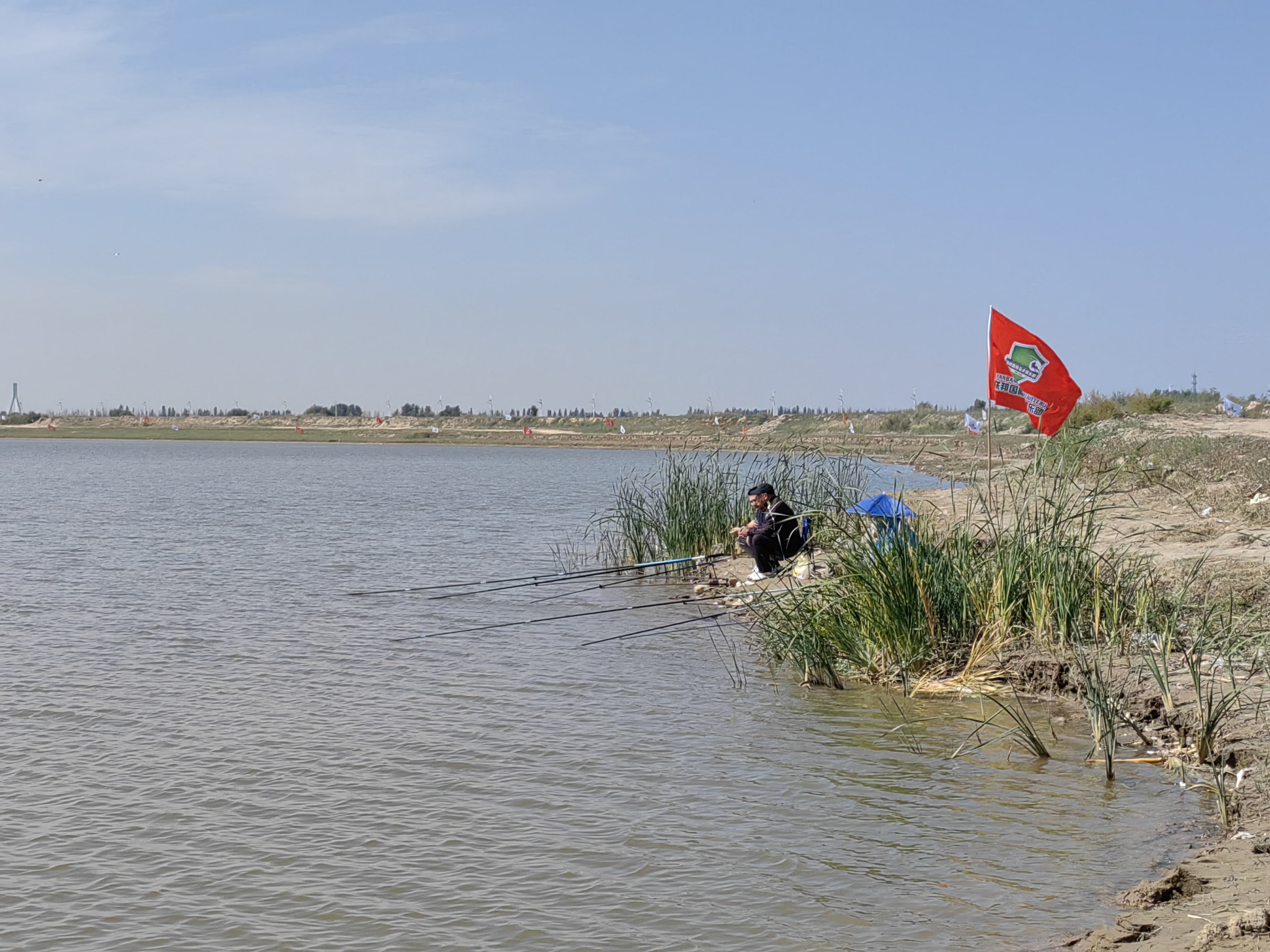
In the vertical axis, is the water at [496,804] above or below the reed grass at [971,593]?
below

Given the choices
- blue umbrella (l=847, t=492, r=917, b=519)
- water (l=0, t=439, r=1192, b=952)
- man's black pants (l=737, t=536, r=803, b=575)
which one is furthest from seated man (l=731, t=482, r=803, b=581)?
water (l=0, t=439, r=1192, b=952)

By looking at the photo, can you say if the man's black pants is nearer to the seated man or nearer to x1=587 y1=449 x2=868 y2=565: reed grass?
the seated man

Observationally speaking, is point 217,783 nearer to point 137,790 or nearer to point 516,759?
point 137,790

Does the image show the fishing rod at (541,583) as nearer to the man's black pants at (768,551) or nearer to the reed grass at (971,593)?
the man's black pants at (768,551)

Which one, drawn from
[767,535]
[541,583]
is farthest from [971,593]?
[541,583]

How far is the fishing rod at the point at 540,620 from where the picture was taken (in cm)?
1137

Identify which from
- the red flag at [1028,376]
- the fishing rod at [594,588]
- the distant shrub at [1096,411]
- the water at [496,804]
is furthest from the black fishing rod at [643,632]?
the distant shrub at [1096,411]

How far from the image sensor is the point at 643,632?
35.2 ft

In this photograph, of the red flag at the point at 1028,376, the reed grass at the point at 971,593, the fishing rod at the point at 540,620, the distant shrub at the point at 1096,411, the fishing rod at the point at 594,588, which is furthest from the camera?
the distant shrub at the point at 1096,411

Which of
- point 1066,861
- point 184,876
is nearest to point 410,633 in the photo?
point 184,876

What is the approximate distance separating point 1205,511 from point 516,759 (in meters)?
9.28

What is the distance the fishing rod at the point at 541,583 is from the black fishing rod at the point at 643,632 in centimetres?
145

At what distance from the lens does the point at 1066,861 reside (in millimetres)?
5383

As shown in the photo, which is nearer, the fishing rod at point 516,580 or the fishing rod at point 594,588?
the fishing rod at point 594,588
